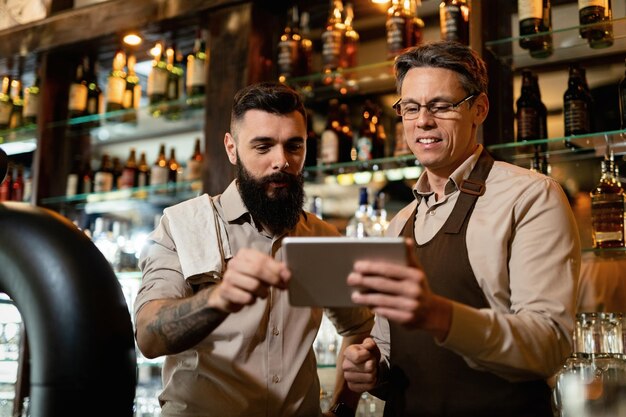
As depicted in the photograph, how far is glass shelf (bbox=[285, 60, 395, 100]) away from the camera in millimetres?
3079

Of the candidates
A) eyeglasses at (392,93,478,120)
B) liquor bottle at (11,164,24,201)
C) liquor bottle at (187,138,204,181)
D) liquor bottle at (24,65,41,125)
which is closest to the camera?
eyeglasses at (392,93,478,120)

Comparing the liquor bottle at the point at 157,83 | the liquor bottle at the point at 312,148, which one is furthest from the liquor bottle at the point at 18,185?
the liquor bottle at the point at 312,148

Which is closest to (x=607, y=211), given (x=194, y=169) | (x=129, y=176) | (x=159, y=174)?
(x=194, y=169)

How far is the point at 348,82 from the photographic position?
3191 mm

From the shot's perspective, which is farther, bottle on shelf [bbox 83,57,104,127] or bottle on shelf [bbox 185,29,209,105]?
bottle on shelf [bbox 83,57,104,127]

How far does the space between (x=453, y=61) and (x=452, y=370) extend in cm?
71

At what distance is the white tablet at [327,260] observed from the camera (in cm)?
120

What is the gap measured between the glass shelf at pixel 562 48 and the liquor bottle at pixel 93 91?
2.18 meters

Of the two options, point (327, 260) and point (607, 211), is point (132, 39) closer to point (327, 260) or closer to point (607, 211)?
point (607, 211)

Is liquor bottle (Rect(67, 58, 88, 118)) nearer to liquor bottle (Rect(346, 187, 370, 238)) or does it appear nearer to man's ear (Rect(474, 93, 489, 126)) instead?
liquor bottle (Rect(346, 187, 370, 238))

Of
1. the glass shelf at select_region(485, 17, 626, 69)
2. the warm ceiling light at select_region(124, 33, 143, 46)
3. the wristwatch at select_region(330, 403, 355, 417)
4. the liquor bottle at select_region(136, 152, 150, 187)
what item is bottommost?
the wristwatch at select_region(330, 403, 355, 417)

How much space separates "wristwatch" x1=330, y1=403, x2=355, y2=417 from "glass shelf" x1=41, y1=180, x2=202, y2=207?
175cm

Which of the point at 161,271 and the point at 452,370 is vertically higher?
the point at 161,271

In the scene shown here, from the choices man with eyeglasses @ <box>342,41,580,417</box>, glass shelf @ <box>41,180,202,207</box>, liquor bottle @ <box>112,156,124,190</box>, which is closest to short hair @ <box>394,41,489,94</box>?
man with eyeglasses @ <box>342,41,580,417</box>
